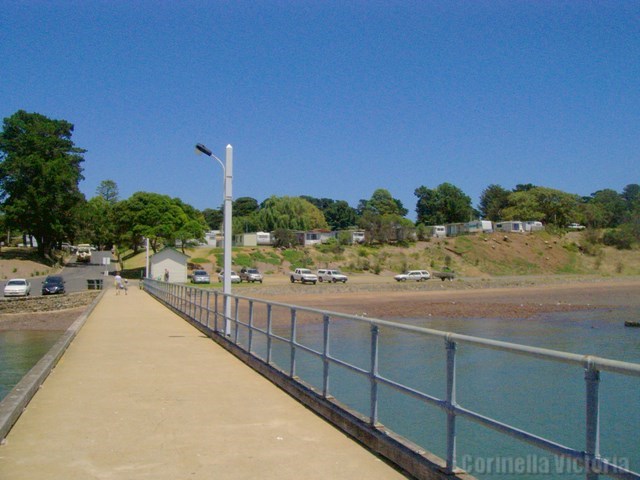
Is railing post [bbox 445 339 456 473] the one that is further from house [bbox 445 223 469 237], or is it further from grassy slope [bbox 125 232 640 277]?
house [bbox 445 223 469 237]

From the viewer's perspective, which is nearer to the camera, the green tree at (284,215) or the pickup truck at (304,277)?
the pickup truck at (304,277)

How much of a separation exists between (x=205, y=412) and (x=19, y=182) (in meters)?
83.8

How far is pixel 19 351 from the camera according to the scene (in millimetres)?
28422

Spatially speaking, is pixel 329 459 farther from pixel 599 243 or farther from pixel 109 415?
pixel 599 243

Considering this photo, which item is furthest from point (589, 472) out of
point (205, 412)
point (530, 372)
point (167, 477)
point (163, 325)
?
point (163, 325)

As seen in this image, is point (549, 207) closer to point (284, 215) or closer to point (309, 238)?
point (284, 215)

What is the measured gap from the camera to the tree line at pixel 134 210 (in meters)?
81.4

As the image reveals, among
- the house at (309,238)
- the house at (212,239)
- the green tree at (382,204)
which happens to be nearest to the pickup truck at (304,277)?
the house at (309,238)

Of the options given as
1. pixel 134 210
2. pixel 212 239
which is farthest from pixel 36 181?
pixel 212 239

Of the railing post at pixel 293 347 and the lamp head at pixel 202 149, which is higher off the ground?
the lamp head at pixel 202 149

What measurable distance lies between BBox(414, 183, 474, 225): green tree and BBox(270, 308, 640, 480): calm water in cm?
13754

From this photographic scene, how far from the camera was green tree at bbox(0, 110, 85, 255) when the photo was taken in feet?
273

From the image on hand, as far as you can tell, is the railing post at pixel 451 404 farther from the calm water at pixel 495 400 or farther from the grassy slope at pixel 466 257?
the grassy slope at pixel 466 257

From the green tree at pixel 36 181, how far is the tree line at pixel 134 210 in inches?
4.6
